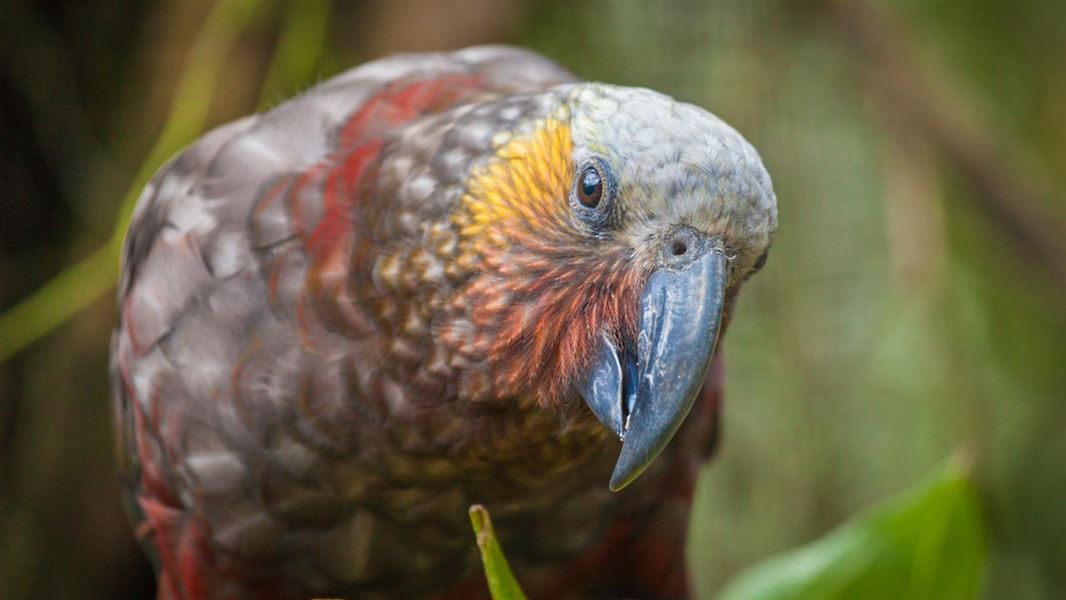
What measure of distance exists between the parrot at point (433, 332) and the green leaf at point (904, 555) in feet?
0.80

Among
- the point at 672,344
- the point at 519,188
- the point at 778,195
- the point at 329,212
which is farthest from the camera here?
the point at 778,195

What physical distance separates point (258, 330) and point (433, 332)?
305 millimetres

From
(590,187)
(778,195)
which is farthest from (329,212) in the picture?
(778,195)

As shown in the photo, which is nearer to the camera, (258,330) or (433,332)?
(433,332)

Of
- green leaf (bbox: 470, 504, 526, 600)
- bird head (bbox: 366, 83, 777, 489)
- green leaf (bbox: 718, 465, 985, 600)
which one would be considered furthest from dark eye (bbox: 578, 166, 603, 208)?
green leaf (bbox: 718, 465, 985, 600)

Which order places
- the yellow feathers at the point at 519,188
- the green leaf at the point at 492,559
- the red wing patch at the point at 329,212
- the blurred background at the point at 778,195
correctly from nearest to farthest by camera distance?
the green leaf at the point at 492,559, the yellow feathers at the point at 519,188, the red wing patch at the point at 329,212, the blurred background at the point at 778,195

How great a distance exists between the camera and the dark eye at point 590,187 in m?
1.14

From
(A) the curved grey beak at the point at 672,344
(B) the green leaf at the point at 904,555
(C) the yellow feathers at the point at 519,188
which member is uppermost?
(C) the yellow feathers at the point at 519,188

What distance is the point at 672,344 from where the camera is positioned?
108 centimetres

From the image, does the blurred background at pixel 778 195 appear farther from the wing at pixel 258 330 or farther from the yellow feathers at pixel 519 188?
the yellow feathers at pixel 519 188

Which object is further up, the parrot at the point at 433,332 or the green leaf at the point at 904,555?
the parrot at the point at 433,332

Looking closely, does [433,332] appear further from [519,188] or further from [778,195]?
[778,195]

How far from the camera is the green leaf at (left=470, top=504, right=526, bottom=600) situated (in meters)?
1.06

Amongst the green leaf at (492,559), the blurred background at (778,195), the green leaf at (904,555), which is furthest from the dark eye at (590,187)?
the blurred background at (778,195)
